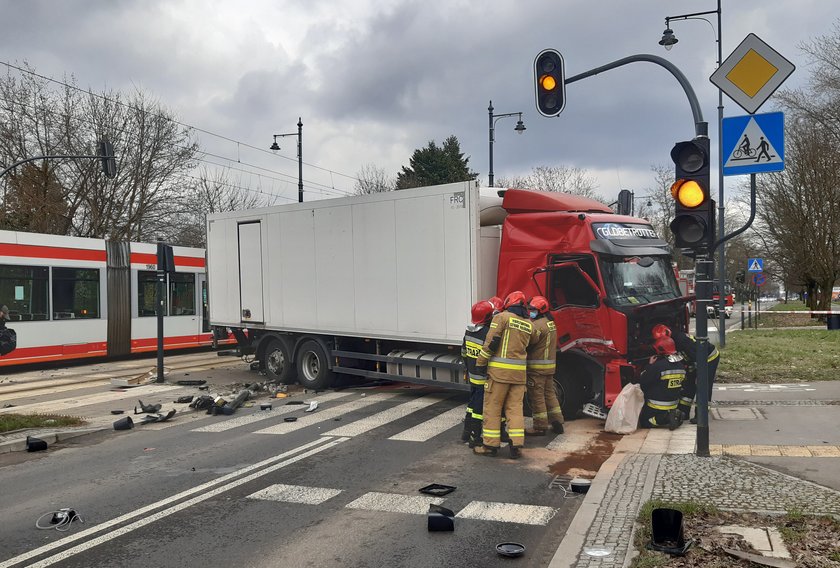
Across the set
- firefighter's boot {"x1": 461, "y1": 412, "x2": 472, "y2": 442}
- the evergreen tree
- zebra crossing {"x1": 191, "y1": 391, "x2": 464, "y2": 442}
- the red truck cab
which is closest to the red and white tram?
zebra crossing {"x1": 191, "y1": 391, "x2": 464, "y2": 442}

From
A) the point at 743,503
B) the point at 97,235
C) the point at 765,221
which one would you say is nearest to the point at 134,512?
the point at 743,503

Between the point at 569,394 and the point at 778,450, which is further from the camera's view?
the point at 569,394

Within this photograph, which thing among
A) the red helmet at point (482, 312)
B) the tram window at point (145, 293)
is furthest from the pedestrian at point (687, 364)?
the tram window at point (145, 293)

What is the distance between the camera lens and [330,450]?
8008mm

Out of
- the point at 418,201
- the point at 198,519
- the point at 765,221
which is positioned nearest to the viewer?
the point at 198,519

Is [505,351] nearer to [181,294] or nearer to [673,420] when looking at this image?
[673,420]

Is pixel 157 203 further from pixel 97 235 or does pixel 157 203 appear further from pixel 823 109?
pixel 823 109

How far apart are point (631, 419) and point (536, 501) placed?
2965mm

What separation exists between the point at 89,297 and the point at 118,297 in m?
0.80

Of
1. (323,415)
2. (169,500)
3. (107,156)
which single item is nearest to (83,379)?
(323,415)

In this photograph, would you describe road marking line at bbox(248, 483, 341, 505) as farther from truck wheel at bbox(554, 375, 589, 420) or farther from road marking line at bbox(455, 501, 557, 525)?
truck wheel at bbox(554, 375, 589, 420)

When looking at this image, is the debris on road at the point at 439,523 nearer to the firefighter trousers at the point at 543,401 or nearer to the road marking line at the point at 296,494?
the road marking line at the point at 296,494

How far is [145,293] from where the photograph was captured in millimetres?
18750

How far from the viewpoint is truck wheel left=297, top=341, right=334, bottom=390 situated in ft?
40.8
